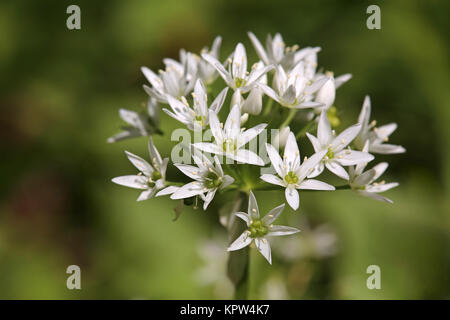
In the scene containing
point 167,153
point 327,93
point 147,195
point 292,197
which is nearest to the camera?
point 292,197

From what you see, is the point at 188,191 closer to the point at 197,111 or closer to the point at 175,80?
the point at 197,111

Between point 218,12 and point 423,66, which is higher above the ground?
point 218,12

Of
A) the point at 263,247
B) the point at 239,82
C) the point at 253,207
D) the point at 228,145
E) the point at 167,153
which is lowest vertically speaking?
the point at 263,247

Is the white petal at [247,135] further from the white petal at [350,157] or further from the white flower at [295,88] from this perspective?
the white petal at [350,157]

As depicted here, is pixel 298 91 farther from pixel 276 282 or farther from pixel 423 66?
pixel 423 66

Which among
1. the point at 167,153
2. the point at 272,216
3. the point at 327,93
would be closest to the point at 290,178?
the point at 272,216

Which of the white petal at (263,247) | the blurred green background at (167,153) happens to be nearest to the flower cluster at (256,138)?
the white petal at (263,247)
